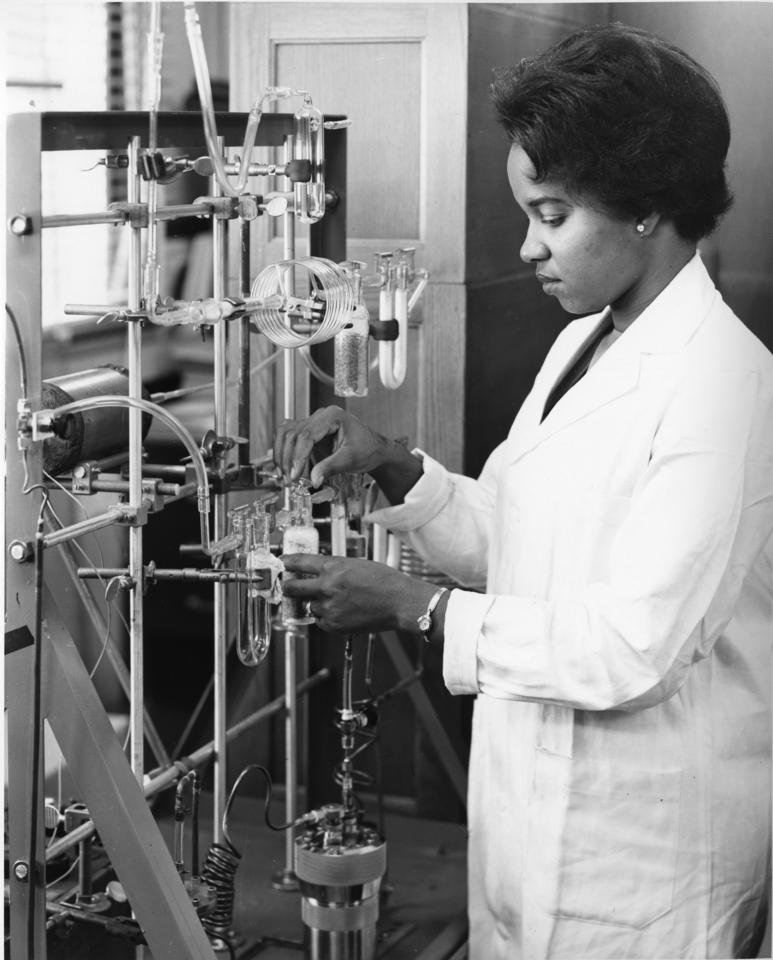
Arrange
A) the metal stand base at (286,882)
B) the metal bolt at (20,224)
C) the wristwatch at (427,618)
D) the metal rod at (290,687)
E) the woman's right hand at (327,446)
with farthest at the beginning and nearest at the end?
the metal stand base at (286,882)
the metal rod at (290,687)
the woman's right hand at (327,446)
the wristwatch at (427,618)
the metal bolt at (20,224)

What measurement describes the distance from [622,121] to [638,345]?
0.92 feet

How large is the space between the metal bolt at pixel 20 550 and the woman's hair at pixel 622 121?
0.77 m

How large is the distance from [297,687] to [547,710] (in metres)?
0.92

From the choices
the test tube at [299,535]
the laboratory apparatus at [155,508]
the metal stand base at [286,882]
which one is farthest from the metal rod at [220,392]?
the metal stand base at [286,882]

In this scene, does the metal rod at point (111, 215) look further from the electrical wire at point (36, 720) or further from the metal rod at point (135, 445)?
the electrical wire at point (36, 720)

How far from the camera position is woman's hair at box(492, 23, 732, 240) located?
1.60 meters

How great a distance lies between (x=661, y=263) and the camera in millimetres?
1703

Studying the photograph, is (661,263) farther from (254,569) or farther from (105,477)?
(105,477)

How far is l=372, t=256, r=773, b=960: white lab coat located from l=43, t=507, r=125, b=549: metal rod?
0.46 meters

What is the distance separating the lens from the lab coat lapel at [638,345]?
5.51 ft

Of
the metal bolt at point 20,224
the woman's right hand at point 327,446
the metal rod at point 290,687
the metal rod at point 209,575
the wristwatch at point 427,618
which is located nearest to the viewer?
the metal bolt at point 20,224

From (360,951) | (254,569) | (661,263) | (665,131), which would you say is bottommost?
(360,951)

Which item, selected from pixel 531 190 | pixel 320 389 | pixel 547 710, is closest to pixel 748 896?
pixel 547 710

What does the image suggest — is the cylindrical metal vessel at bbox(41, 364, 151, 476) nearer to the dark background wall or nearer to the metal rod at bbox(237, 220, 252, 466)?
the metal rod at bbox(237, 220, 252, 466)
